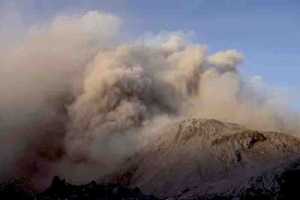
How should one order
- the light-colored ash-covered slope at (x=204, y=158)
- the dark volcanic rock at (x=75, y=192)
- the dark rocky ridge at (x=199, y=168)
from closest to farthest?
1. the dark rocky ridge at (x=199, y=168)
2. the dark volcanic rock at (x=75, y=192)
3. the light-colored ash-covered slope at (x=204, y=158)

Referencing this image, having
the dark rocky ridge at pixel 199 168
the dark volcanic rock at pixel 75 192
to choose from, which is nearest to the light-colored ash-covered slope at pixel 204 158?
the dark rocky ridge at pixel 199 168

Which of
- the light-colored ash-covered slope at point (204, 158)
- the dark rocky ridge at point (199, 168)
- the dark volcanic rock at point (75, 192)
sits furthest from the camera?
the light-colored ash-covered slope at point (204, 158)

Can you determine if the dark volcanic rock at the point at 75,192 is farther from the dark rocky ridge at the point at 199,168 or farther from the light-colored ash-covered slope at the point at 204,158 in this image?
the light-colored ash-covered slope at the point at 204,158

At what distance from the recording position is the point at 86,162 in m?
160

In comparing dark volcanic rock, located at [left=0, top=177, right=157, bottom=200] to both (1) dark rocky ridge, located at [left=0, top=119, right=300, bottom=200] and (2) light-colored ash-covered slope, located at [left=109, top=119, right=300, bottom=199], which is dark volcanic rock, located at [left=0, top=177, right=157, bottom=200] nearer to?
(1) dark rocky ridge, located at [left=0, top=119, right=300, bottom=200]

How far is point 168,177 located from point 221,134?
17190mm

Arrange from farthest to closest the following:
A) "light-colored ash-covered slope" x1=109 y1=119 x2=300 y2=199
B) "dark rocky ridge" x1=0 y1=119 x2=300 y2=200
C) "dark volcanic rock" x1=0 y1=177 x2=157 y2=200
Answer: "light-colored ash-covered slope" x1=109 y1=119 x2=300 y2=199 → "dark volcanic rock" x1=0 y1=177 x2=157 y2=200 → "dark rocky ridge" x1=0 y1=119 x2=300 y2=200

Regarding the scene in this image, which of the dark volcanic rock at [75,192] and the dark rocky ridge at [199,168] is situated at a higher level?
the dark rocky ridge at [199,168]

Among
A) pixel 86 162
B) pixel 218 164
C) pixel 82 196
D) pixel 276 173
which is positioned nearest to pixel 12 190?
pixel 82 196

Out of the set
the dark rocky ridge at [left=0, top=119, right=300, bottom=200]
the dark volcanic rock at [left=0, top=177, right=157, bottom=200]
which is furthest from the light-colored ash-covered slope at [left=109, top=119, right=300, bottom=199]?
the dark volcanic rock at [left=0, top=177, right=157, bottom=200]

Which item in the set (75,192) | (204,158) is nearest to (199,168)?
(204,158)

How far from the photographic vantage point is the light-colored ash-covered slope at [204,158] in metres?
139

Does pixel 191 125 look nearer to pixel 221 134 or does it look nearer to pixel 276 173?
pixel 221 134

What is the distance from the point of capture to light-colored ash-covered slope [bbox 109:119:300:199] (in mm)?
139000
